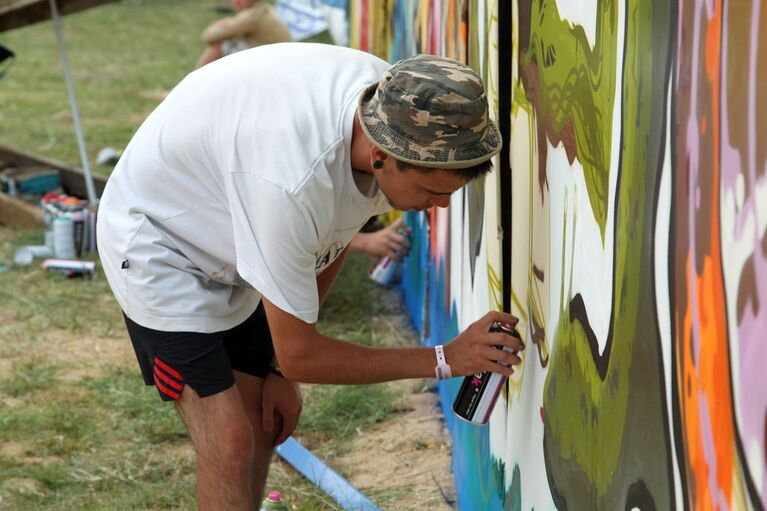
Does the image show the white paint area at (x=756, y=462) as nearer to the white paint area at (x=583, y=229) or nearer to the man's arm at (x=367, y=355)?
the white paint area at (x=583, y=229)

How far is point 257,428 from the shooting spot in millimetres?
3500

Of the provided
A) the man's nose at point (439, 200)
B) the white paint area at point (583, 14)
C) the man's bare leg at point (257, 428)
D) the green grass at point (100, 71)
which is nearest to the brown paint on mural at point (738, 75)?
the white paint area at point (583, 14)

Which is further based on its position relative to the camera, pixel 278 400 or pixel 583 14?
pixel 278 400

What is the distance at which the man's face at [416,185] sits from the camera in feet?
7.79

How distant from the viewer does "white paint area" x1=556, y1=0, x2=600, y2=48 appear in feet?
6.90

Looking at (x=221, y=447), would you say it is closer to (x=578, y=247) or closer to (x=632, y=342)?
(x=578, y=247)

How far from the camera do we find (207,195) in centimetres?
281

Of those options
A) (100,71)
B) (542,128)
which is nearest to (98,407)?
(542,128)

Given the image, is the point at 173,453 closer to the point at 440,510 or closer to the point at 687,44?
the point at 440,510

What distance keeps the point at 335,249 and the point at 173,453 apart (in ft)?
6.33

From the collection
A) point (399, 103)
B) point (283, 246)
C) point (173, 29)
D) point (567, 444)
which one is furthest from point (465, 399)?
point (173, 29)

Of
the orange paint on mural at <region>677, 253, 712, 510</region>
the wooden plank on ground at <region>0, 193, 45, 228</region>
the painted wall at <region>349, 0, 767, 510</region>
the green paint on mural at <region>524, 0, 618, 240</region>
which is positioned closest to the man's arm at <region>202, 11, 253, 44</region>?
the wooden plank on ground at <region>0, 193, 45, 228</region>

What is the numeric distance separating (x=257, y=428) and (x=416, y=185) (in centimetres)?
138

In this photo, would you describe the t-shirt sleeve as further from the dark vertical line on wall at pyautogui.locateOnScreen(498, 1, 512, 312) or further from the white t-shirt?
the dark vertical line on wall at pyautogui.locateOnScreen(498, 1, 512, 312)
